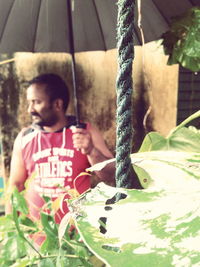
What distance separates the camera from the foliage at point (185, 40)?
34.5 inches

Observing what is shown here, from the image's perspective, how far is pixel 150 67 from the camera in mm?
2920

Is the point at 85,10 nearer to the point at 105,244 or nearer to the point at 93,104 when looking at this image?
the point at 93,104

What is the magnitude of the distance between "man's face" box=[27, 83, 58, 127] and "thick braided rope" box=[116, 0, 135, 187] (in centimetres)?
225

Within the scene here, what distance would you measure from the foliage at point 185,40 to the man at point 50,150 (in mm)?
1115

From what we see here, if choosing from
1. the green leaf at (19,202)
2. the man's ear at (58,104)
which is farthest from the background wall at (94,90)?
the green leaf at (19,202)

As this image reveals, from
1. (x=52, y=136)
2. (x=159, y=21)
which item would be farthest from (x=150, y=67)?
(x=159, y=21)

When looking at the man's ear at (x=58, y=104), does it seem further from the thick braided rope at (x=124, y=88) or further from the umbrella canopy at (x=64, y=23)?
the thick braided rope at (x=124, y=88)

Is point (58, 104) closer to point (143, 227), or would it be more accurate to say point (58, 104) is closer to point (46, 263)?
point (46, 263)

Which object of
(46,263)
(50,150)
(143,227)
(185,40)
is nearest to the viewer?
(143,227)

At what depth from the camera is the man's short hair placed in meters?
2.67

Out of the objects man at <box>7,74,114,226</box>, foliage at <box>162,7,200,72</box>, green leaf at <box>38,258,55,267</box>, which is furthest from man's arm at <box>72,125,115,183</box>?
green leaf at <box>38,258,55,267</box>

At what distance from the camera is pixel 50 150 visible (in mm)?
2416

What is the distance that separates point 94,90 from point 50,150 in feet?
2.77

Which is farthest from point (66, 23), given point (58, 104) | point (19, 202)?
point (19, 202)
